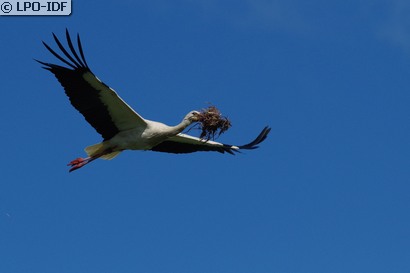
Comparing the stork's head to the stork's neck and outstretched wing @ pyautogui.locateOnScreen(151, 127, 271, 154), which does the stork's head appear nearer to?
the stork's neck

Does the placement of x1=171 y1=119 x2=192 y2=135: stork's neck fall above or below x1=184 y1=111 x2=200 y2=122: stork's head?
below

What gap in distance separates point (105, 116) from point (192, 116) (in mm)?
1442

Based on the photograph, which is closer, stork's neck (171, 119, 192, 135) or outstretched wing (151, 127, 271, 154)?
stork's neck (171, 119, 192, 135)

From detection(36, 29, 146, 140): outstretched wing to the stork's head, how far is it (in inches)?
29.4

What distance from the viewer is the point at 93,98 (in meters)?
22.7

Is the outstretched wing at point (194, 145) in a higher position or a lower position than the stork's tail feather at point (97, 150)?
higher

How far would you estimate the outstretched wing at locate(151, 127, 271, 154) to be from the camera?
79.6 feet

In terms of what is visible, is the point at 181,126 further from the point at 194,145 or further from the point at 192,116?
the point at 194,145

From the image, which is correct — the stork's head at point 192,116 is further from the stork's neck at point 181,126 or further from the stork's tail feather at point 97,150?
the stork's tail feather at point 97,150

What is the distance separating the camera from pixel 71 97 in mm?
22547

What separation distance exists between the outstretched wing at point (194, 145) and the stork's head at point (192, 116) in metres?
1.27

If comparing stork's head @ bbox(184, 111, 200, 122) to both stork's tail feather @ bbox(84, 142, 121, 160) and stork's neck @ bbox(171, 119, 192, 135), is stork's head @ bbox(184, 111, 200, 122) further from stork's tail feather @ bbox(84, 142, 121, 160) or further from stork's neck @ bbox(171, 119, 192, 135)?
stork's tail feather @ bbox(84, 142, 121, 160)

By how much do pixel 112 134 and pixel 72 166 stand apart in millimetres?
784

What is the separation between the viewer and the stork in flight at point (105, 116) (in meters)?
22.3
